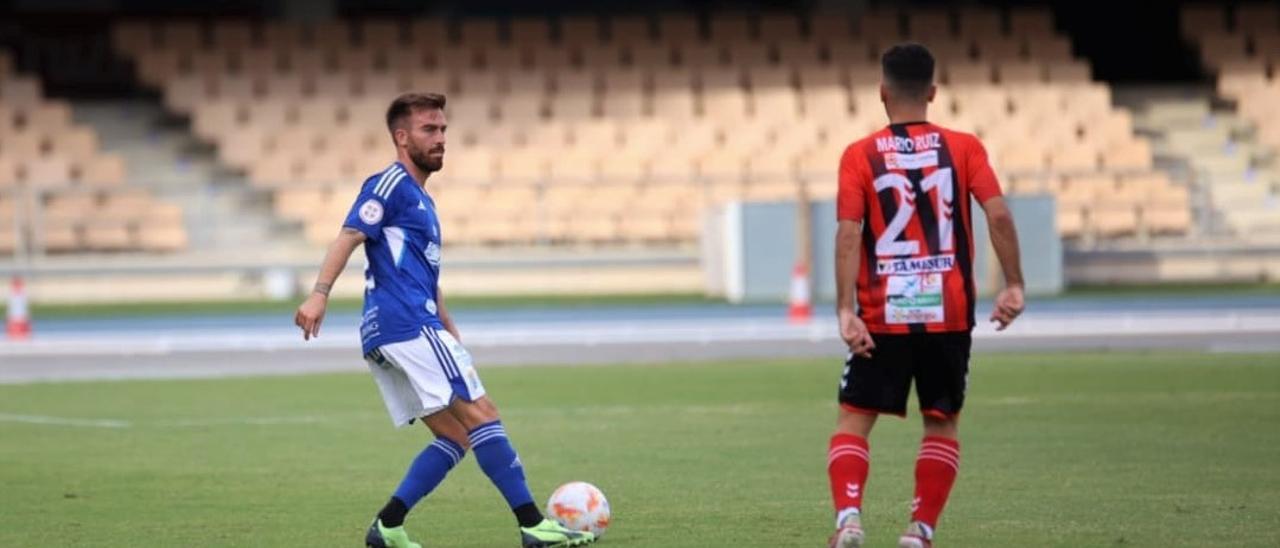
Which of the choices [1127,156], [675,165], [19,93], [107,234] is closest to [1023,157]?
[1127,156]

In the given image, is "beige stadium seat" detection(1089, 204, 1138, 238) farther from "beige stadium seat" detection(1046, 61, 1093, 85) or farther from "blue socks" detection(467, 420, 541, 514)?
"blue socks" detection(467, 420, 541, 514)

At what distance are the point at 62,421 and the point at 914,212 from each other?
863 cm

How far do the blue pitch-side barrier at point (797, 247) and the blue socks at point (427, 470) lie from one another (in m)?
18.6

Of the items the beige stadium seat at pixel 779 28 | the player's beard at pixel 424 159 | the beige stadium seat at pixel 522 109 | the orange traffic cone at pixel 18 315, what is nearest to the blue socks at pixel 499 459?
the player's beard at pixel 424 159

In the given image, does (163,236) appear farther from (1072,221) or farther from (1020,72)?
(1020,72)

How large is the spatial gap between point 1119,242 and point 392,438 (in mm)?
18033

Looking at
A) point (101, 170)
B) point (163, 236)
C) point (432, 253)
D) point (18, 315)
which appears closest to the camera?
point (432, 253)

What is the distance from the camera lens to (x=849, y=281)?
319 inches

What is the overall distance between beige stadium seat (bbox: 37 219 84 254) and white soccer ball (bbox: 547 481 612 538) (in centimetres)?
2118

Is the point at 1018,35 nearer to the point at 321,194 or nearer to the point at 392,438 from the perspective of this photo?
the point at 321,194

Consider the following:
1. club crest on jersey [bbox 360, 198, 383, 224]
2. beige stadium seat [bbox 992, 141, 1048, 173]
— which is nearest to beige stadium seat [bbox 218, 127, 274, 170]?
beige stadium seat [bbox 992, 141, 1048, 173]

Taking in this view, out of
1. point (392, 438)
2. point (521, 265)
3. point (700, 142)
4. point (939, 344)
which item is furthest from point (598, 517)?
point (700, 142)

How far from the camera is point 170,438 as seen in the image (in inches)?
544

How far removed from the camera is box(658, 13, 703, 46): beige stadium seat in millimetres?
36031
